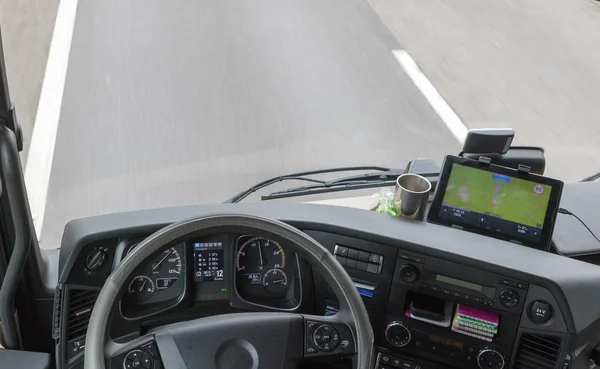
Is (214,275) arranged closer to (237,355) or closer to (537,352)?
(237,355)

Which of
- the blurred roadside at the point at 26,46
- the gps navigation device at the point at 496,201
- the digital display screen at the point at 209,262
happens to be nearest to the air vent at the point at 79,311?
the digital display screen at the point at 209,262

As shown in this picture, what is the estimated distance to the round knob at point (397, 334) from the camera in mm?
2256

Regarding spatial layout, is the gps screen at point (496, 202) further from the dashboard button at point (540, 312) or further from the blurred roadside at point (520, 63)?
the blurred roadside at point (520, 63)

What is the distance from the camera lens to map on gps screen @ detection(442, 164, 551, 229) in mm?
2225

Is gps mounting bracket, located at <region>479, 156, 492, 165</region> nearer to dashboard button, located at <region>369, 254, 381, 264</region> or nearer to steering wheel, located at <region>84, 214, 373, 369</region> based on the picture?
dashboard button, located at <region>369, 254, 381, 264</region>

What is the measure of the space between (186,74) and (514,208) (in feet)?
10.3

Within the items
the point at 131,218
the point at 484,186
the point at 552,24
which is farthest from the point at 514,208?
the point at 552,24

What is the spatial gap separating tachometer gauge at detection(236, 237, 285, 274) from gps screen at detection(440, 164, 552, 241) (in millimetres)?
653

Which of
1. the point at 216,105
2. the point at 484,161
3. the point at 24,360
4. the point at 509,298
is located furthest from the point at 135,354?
the point at 216,105

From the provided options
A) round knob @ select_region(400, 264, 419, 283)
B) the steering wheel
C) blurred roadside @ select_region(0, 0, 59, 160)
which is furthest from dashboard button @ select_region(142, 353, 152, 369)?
blurred roadside @ select_region(0, 0, 59, 160)

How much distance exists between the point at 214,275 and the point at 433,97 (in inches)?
120

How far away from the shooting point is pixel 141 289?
2.02m

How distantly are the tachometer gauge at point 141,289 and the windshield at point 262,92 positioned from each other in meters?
1.13

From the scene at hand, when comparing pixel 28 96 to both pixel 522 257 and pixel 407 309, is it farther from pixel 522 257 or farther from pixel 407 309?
pixel 522 257
